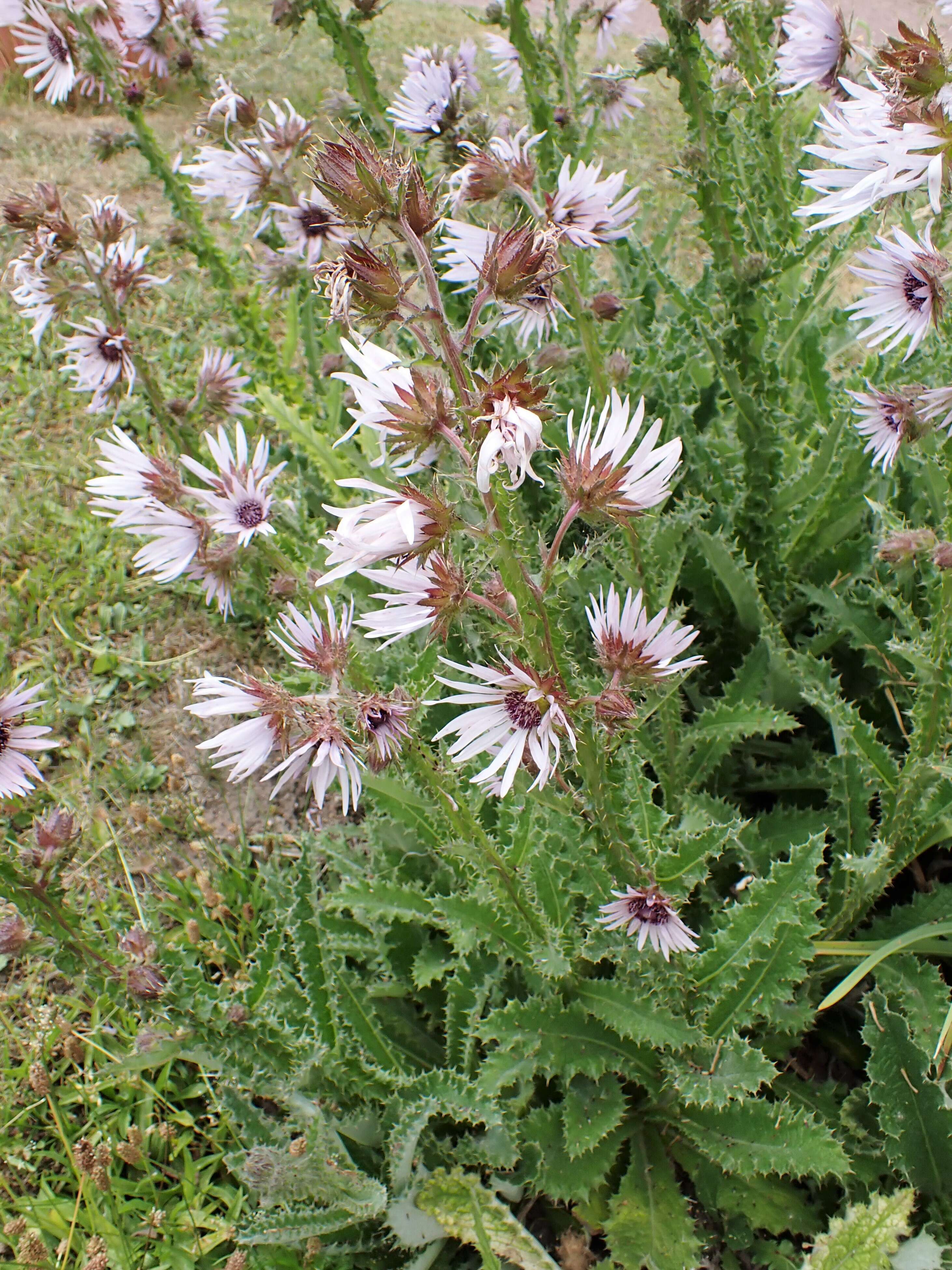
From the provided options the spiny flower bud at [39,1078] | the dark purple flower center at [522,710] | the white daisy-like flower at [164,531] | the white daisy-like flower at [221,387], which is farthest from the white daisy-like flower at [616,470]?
the white daisy-like flower at [221,387]

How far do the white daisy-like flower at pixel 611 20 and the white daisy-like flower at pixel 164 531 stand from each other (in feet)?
7.66

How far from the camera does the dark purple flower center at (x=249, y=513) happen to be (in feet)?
6.63

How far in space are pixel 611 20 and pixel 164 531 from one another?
8.16 feet

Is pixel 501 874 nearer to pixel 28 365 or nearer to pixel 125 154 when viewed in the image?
pixel 28 365

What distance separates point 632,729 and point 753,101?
7.13ft

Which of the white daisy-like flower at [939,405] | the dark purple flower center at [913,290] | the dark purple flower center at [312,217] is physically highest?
the dark purple flower center at [913,290]

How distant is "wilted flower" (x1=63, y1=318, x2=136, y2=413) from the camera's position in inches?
103

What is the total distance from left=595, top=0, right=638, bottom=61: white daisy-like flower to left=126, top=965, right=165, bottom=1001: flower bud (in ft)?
10.3

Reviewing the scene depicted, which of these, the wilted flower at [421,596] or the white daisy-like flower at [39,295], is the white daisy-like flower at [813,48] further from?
the wilted flower at [421,596]

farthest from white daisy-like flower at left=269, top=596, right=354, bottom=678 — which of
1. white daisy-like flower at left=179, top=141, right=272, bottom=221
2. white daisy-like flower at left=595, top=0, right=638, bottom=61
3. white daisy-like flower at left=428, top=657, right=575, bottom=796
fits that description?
white daisy-like flower at left=595, top=0, right=638, bottom=61

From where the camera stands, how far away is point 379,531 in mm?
1222

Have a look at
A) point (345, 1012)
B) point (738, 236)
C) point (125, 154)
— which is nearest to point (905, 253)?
point (738, 236)

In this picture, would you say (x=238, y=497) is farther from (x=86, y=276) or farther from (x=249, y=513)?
(x=86, y=276)

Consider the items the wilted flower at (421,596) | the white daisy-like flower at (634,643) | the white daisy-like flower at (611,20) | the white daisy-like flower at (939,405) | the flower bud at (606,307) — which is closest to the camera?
the wilted flower at (421,596)
